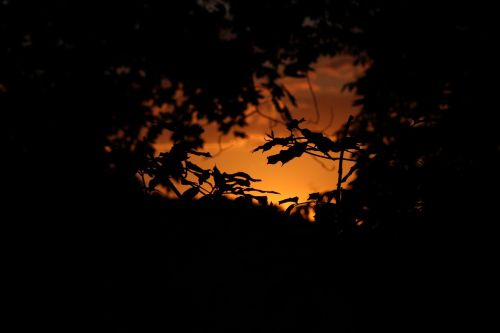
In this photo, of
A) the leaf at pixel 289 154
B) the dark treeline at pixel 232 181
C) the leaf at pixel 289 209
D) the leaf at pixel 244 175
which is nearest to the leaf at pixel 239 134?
the dark treeline at pixel 232 181

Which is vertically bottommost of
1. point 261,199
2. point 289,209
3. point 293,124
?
point 289,209

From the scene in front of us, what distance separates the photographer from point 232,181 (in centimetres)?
267

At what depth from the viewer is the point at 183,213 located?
273cm

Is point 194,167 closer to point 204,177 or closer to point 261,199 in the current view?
point 204,177

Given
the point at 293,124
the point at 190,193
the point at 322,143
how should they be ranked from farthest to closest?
the point at 190,193, the point at 293,124, the point at 322,143

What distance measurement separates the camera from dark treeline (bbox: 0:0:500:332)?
2.23m

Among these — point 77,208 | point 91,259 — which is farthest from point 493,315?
point 91,259

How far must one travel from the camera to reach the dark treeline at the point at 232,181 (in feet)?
7.30

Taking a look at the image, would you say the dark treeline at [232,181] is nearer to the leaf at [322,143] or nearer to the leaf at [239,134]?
the leaf at [322,143]

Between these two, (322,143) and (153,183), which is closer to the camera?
(322,143)

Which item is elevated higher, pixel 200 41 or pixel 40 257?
pixel 200 41

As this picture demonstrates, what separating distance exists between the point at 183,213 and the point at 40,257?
116 cm

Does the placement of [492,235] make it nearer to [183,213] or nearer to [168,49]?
[183,213]

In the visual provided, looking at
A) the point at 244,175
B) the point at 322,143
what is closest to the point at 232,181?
the point at 244,175
